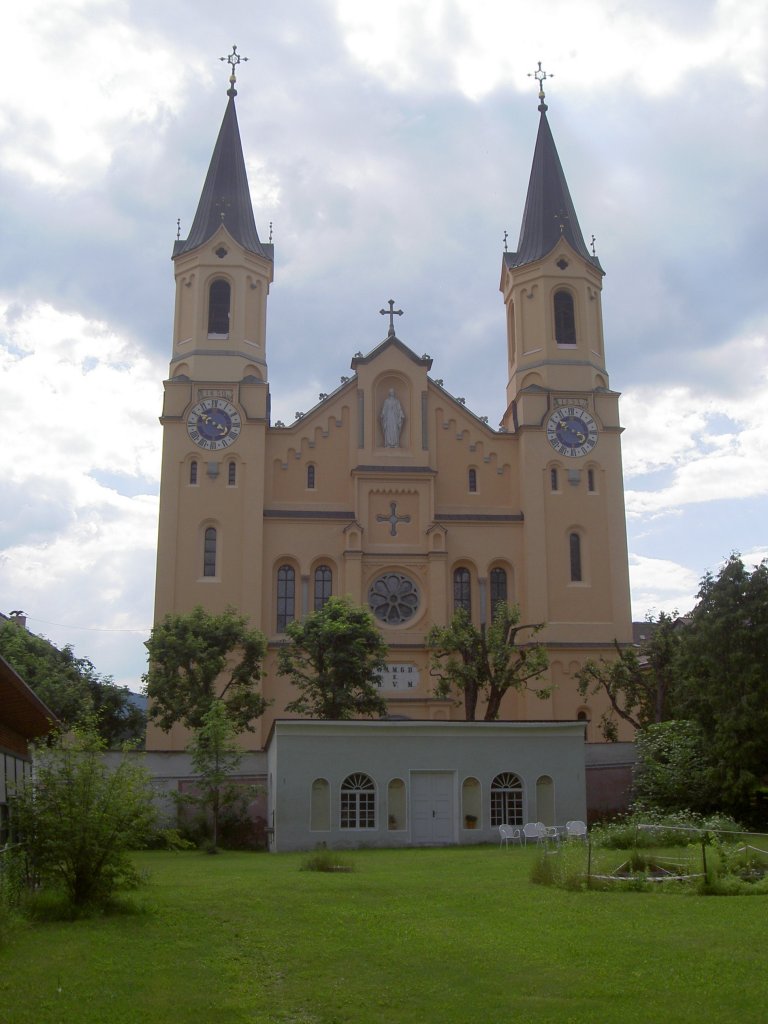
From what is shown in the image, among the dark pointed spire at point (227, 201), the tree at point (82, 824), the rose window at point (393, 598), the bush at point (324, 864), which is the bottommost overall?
the bush at point (324, 864)

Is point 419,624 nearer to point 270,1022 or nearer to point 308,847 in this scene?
point 308,847

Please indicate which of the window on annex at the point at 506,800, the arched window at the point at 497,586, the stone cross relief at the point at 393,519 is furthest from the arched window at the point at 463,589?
the window on annex at the point at 506,800

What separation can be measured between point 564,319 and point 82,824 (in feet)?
136

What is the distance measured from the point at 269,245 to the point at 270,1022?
157ft

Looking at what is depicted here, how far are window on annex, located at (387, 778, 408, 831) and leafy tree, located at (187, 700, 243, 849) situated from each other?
14.9 feet

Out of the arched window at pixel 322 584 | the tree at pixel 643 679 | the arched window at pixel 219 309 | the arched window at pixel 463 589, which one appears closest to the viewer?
the tree at pixel 643 679

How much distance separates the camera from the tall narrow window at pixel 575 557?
162 feet

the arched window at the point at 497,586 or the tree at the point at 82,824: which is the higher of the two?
the arched window at the point at 497,586

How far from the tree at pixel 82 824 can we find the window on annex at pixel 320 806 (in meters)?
14.5

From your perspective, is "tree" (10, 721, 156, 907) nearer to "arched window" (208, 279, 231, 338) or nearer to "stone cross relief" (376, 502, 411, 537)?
"stone cross relief" (376, 502, 411, 537)

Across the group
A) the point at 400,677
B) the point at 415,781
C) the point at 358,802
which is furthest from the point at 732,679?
the point at 400,677

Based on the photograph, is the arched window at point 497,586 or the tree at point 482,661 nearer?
the tree at point 482,661

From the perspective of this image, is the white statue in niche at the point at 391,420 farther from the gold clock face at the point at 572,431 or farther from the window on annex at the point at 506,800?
the window on annex at the point at 506,800

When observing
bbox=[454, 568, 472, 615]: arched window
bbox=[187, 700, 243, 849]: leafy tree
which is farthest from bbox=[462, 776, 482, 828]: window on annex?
bbox=[454, 568, 472, 615]: arched window
